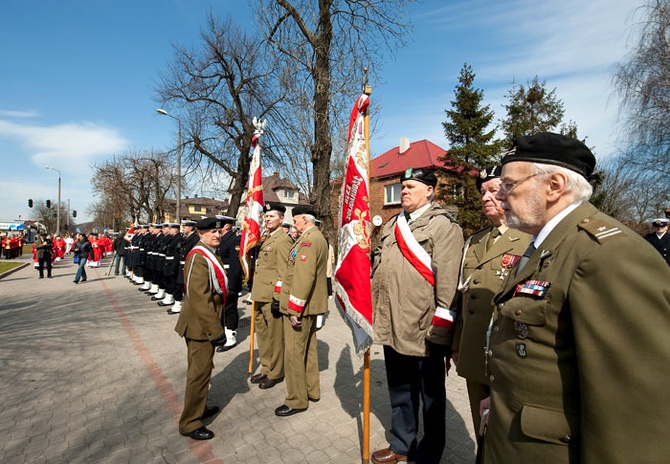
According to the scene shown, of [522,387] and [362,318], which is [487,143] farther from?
[522,387]

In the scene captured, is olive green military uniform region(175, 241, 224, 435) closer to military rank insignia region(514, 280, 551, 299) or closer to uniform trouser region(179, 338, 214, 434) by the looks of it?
uniform trouser region(179, 338, 214, 434)

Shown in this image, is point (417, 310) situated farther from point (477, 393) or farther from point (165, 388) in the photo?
point (165, 388)

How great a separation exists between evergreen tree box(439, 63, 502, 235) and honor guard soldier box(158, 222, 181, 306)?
57.6 ft

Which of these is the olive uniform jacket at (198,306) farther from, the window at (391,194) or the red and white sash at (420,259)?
the window at (391,194)

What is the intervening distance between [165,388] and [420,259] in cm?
395

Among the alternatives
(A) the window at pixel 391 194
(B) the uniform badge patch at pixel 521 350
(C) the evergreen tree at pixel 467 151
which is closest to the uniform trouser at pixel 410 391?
(B) the uniform badge patch at pixel 521 350

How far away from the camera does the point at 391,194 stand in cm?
3366

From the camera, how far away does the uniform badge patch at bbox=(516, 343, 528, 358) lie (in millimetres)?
1366

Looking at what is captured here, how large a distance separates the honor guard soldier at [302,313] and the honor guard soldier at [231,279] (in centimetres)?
263

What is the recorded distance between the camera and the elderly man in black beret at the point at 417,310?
2.96 m

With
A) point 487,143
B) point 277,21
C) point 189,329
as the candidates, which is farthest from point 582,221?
point 487,143

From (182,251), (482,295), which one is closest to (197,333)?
(482,295)

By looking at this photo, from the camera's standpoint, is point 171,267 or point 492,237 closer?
point 492,237

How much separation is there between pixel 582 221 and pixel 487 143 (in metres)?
24.5
